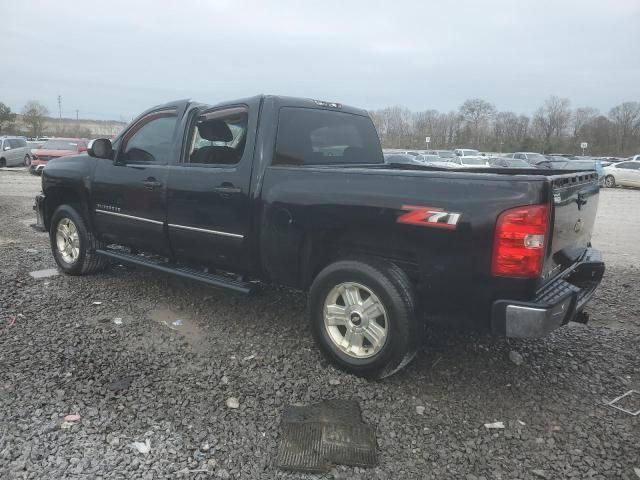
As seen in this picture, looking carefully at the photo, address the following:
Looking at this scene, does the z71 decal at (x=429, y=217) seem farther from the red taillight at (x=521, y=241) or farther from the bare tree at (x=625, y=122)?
the bare tree at (x=625, y=122)

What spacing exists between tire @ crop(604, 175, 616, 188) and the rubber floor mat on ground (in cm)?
2597

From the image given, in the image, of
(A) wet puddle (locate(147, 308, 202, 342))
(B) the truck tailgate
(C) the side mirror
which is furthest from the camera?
(C) the side mirror

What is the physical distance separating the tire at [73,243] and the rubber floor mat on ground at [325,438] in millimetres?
3507

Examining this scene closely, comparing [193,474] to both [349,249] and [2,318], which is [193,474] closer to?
[349,249]

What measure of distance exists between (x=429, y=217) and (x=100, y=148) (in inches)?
143

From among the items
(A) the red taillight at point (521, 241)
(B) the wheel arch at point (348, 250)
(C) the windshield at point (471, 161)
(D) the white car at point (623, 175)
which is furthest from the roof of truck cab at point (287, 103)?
(C) the windshield at point (471, 161)

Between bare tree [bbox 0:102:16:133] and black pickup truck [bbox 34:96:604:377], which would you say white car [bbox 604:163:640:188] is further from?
bare tree [bbox 0:102:16:133]

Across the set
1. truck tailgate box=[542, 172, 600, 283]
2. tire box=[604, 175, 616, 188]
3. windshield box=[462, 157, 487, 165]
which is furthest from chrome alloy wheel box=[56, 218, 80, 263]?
windshield box=[462, 157, 487, 165]

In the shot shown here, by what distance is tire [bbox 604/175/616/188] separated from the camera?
2456 centimetres

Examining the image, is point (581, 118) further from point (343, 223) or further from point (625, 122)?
point (343, 223)

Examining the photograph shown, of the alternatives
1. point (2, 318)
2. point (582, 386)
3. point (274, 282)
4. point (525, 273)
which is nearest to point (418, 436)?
point (525, 273)

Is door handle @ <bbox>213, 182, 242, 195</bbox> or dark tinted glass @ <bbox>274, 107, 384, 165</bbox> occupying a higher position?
dark tinted glass @ <bbox>274, 107, 384, 165</bbox>

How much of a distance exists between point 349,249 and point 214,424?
1.46 metres

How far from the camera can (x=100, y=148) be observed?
5.05m
